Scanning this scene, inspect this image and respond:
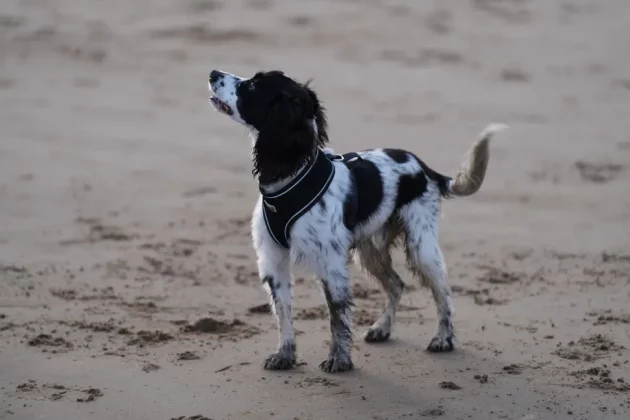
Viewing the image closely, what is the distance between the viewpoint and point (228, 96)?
573 cm

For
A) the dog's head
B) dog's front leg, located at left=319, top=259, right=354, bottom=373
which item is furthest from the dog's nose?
dog's front leg, located at left=319, top=259, right=354, bottom=373

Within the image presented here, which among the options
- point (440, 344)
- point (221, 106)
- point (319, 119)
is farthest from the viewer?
point (440, 344)

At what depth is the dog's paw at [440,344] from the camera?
20.3 ft

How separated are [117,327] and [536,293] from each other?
9.81 feet

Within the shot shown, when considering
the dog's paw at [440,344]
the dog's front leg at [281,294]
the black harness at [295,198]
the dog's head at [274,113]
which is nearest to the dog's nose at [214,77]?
the dog's head at [274,113]

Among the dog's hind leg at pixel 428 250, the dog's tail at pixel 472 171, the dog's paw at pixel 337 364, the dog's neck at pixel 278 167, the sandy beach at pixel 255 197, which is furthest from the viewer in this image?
the dog's tail at pixel 472 171

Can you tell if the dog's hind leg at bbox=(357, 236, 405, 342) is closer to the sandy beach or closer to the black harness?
the sandy beach

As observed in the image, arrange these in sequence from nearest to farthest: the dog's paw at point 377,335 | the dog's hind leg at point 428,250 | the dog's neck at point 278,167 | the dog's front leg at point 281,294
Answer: the dog's neck at point 278,167
the dog's front leg at point 281,294
the dog's hind leg at point 428,250
the dog's paw at point 377,335

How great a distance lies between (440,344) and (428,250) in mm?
585

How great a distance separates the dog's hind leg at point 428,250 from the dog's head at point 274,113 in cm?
93

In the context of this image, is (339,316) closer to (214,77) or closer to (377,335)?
(377,335)

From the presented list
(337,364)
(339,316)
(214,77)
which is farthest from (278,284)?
(214,77)

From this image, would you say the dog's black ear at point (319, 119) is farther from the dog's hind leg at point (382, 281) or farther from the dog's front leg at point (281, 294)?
the dog's hind leg at point (382, 281)

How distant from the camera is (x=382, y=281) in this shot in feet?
21.8
